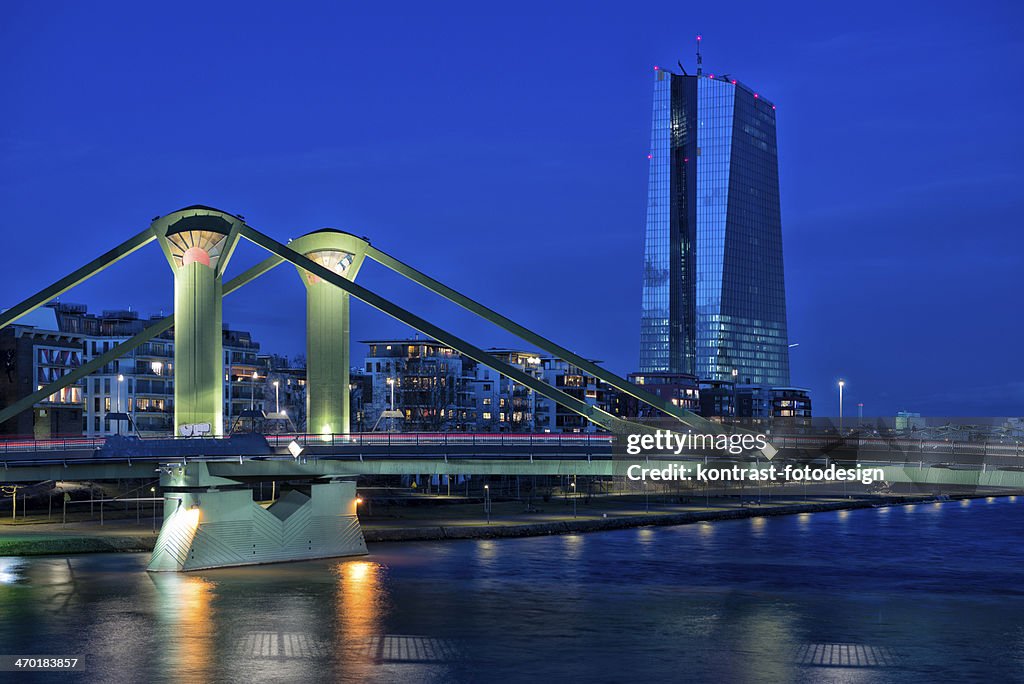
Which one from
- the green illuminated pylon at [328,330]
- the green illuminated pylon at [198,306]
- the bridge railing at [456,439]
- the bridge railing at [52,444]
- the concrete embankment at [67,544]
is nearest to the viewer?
the bridge railing at [456,439]

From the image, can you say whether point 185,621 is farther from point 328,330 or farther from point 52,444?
point 328,330

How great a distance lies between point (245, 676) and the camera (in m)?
37.9

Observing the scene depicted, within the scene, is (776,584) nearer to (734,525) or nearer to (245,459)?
(245,459)

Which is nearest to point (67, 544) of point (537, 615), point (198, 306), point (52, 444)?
point (52, 444)

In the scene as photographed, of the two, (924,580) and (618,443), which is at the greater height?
(618,443)

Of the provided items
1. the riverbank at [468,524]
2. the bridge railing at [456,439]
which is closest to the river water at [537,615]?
the riverbank at [468,524]

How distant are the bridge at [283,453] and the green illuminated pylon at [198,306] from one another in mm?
54

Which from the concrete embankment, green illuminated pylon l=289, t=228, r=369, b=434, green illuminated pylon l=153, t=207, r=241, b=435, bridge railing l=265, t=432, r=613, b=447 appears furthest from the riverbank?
bridge railing l=265, t=432, r=613, b=447

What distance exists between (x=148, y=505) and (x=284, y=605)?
4888 centimetres

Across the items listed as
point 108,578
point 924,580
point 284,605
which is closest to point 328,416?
point 108,578

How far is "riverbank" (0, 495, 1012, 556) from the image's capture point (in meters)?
70.8

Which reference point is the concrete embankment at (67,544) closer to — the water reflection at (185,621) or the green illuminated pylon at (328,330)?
the water reflection at (185,621)

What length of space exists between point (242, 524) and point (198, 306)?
11891 mm

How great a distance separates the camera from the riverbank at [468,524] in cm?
7081
